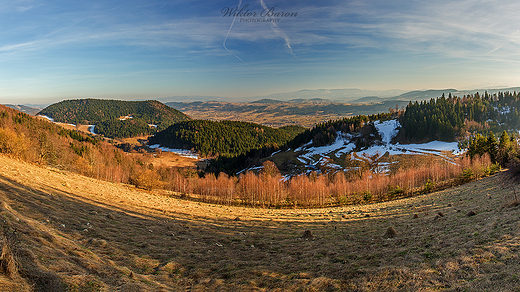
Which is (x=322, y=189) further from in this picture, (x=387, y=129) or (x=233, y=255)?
(x=387, y=129)

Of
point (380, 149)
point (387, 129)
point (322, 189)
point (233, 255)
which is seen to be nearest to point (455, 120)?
point (387, 129)

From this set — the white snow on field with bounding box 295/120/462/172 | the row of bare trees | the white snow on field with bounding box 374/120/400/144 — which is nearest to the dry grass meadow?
the row of bare trees

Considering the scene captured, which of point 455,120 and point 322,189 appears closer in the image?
point 322,189

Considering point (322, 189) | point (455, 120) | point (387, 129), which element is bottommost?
point (322, 189)

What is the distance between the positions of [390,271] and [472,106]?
9598 inches

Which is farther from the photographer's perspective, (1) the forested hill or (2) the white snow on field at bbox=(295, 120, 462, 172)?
(1) the forested hill

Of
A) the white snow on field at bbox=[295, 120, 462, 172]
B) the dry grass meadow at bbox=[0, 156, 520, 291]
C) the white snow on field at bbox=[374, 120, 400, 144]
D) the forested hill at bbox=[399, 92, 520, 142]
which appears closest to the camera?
the dry grass meadow at bbox=[0, 156, 520, 291]

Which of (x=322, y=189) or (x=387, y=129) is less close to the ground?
(x=387, y=129)

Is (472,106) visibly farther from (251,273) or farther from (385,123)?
(251,273)

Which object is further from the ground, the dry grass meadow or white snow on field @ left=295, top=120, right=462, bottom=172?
the dry grass meadow

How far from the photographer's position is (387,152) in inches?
6004

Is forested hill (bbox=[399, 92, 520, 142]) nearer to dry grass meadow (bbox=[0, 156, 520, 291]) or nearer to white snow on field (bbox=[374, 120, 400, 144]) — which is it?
white snow on field (bbox=[374, 120, 400, 144])

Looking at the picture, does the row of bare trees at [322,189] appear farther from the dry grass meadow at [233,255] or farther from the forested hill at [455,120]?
the forested hill at [455,120]

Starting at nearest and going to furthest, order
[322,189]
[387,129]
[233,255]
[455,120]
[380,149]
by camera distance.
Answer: [233,255] → [322,189] → [380,149] → [455,120] → [387,129]
